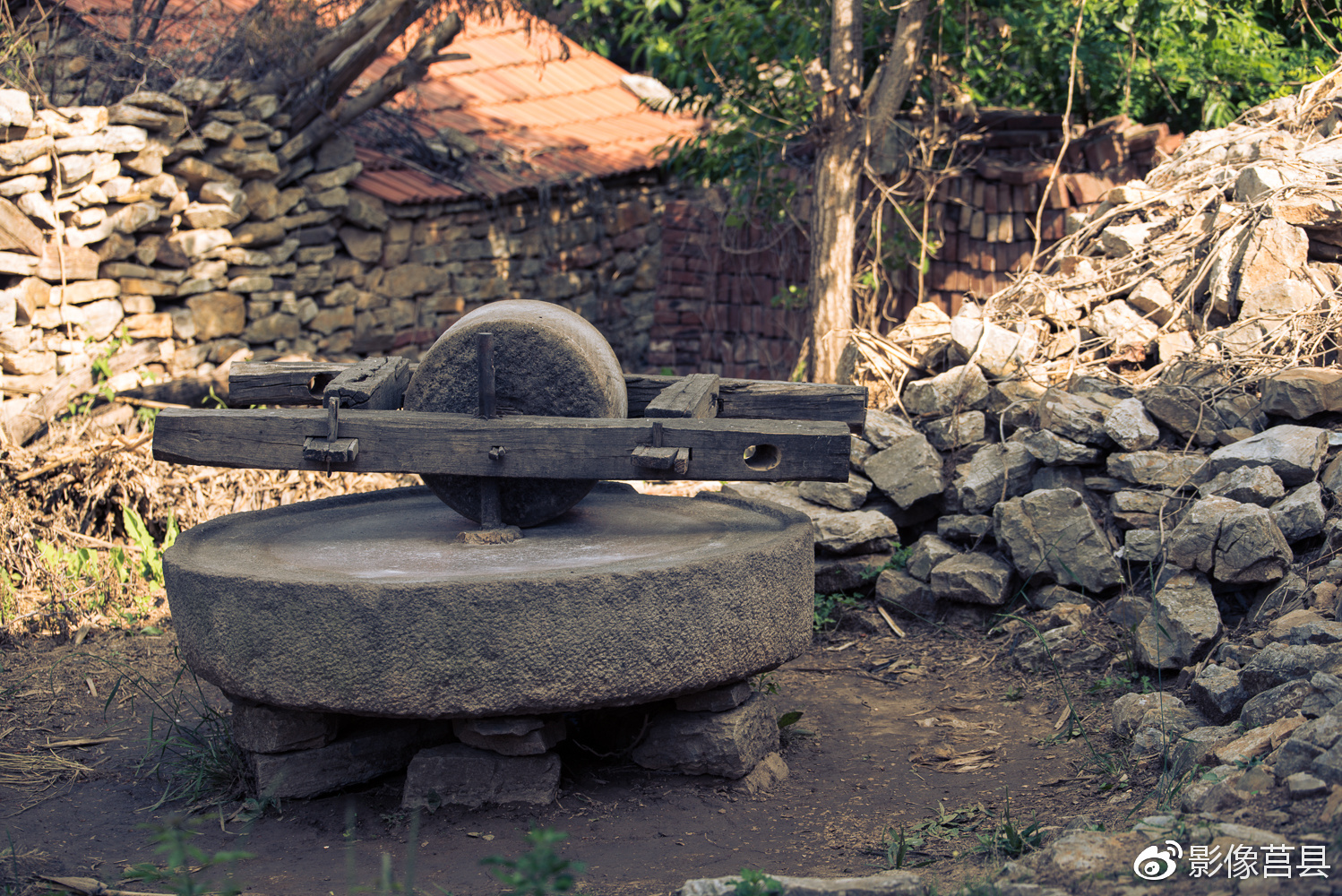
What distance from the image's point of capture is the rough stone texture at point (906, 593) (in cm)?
419

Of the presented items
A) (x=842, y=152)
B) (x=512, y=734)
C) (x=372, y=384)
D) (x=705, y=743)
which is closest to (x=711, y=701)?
(x=705, y=743)

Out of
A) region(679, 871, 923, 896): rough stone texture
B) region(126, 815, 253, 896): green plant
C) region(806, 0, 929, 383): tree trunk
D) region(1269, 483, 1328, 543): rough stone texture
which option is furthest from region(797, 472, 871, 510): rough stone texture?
region(126, 815, 253, 896): green plant

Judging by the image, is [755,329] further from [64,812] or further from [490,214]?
[64,812]

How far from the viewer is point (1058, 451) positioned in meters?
4.07

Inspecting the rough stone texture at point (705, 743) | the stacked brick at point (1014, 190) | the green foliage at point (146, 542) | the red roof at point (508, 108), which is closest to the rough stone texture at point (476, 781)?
the rough stone texture at point (705, 743)

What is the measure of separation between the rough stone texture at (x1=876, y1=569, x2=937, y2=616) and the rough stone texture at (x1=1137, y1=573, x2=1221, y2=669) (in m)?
0.95

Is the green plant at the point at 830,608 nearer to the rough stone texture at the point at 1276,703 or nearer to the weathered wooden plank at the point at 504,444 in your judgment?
the weathered wooden plank at the point at 504,444

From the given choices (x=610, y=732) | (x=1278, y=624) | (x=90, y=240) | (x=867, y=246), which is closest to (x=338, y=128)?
(x=90, y=240)

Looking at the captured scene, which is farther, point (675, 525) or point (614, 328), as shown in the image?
point (614, 328)

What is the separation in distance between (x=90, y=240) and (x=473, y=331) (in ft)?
15.3

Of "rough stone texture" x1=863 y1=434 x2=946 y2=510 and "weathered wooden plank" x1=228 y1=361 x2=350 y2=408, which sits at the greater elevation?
"weathered wooden plank" x1=228 y1=361 x2=350 y2=408

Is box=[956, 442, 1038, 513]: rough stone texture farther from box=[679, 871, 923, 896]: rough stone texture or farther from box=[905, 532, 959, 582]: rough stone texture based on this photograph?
box=[679, 871, 923, 896]: rough stone texture

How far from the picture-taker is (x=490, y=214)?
845 cm

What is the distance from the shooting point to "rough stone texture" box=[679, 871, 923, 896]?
1.90m
